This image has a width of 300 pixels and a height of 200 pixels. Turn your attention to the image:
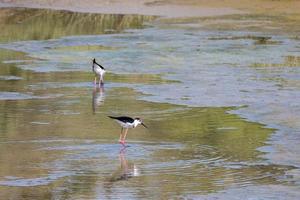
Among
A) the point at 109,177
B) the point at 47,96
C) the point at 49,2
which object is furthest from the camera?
the point at 49,2

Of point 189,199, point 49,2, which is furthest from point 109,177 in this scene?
point 49,2

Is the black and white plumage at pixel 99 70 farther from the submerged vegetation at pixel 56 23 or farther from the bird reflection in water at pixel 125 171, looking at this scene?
the submerged vegetation at pixel 56 23

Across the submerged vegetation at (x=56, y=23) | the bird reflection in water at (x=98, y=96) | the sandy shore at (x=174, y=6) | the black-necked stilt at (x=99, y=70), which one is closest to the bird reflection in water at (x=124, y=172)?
the bird reflection in water at (x=98, y=96)

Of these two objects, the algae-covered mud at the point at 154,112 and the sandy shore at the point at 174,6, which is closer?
the algae-covered mud at the point at 154,112

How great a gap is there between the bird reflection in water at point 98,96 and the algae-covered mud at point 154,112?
0.04m

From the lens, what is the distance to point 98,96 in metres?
19.6

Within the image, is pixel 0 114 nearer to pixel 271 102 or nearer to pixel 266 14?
pixel 271 102

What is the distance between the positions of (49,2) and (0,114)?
2334 centimetres

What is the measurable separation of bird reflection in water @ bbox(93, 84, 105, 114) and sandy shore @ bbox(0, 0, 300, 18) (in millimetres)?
14827

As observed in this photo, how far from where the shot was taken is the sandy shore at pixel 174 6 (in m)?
35.7

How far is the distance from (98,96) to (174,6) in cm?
1872

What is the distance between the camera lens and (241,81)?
21031mm

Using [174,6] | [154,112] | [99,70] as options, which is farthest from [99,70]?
[174,6]

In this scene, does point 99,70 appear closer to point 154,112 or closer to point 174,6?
point 154,112
